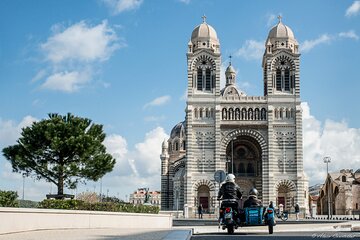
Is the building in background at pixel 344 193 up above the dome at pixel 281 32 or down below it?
below

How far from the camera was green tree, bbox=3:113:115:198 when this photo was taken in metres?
32.6

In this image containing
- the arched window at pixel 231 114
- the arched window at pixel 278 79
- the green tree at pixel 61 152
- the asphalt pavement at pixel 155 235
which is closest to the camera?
the asphalt pavement at pixel 155 235

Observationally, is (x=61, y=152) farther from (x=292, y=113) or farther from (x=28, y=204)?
(x=292, y=113)

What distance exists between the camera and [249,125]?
68.8 meters

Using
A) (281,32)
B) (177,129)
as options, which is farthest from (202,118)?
(177,129)

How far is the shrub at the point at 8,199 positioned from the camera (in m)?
19.4

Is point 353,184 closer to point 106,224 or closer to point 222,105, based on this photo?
point 222,105

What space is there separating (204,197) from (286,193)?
9.81 m

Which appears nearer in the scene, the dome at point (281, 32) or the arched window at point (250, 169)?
the dome at point (281, 32)

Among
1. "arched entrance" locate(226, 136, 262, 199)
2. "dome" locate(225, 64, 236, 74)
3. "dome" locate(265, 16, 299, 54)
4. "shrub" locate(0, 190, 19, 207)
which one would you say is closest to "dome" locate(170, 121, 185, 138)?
"dome" locate(225, 64, 236, 74)

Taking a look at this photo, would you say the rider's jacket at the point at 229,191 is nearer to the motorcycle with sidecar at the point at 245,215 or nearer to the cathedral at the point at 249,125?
the motorcycle with sidecar at the point at 245,215

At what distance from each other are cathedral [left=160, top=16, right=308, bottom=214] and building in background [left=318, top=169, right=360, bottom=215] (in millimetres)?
16924

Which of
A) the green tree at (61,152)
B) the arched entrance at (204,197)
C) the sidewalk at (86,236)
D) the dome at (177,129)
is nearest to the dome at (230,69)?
the dome at (177,129)

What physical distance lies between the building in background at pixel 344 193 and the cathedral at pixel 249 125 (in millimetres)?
16924
